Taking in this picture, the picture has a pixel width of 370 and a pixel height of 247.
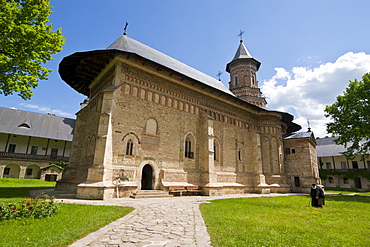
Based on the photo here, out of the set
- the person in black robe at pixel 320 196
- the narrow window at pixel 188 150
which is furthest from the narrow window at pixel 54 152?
the person in black robe at pixel 320 196

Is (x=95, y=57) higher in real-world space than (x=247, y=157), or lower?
higher

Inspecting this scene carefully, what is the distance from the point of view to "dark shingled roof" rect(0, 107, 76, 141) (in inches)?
1096

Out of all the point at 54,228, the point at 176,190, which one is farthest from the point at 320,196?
the point at 54,228

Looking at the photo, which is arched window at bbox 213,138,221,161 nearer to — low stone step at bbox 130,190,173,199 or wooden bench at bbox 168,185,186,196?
wooden bench at bbox 168,185,186,196

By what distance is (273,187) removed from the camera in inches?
759

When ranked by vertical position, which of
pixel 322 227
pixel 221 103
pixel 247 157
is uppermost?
pixel 221 103

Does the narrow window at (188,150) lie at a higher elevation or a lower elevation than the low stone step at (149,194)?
higher

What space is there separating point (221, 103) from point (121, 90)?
908 centimetres

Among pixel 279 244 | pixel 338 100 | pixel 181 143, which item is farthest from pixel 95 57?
pixel 338 100

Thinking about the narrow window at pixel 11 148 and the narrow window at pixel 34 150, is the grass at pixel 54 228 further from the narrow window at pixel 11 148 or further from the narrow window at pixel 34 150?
the narrow window at pixel 11 148

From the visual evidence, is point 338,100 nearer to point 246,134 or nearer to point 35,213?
point 246,134

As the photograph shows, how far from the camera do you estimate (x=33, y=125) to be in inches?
1169

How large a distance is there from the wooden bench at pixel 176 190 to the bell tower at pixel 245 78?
16.5 metres

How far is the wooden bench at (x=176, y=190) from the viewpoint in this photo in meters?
12.7
